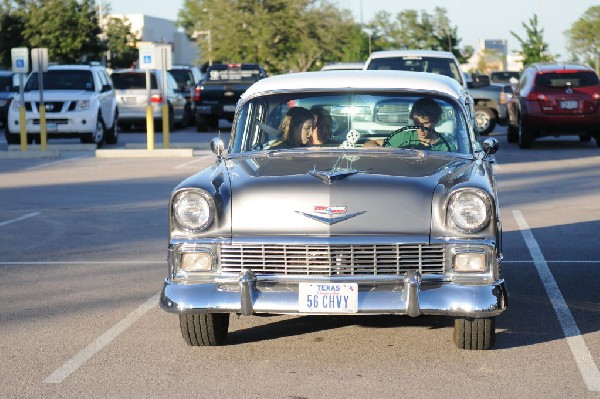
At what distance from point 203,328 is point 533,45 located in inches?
2149

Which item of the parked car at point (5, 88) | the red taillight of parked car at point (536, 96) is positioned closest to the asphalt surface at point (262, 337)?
the red taillight of parked car at point (536, 96)

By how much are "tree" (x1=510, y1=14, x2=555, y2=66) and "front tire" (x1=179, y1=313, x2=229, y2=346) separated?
52.9m

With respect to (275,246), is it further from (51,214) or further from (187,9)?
→ (187,9)

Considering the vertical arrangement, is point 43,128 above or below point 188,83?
below

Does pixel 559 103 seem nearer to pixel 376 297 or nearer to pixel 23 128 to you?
pixel 23 128

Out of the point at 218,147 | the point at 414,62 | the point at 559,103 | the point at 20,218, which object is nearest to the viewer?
the point at 218,147

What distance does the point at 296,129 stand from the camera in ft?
27.8

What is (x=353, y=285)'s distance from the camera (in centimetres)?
687

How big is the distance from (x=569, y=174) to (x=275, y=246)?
537 inches

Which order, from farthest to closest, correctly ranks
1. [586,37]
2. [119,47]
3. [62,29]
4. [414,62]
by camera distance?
[586,37]
[119,47]
[62,29]
[414,62]

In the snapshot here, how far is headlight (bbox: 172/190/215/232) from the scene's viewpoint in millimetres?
7109

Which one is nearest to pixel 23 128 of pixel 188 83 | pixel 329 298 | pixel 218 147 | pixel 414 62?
pixel 414 62

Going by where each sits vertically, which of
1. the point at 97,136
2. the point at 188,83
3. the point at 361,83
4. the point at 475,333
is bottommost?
the point at 97,136

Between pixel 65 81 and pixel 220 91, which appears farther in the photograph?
pixel 220 91
